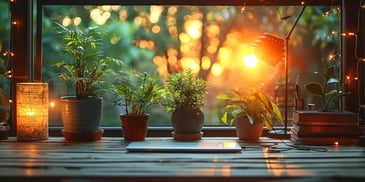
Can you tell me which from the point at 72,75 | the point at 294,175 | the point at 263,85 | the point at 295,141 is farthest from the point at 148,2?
the point at 294,175

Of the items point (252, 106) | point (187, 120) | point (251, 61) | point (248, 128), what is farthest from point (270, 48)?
point (187, 120)

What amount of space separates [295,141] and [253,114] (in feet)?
0.82

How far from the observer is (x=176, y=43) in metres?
3.30

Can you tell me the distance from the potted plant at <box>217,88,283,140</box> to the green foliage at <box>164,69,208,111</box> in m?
0.18

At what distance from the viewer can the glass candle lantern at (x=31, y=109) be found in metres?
2.46

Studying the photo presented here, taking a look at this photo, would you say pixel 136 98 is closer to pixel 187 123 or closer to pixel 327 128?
pixel 187 123

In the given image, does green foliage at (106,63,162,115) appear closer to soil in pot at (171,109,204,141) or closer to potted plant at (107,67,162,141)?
potted plant at (107,67,162,141)

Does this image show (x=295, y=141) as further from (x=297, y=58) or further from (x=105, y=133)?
(x=105, y=133)

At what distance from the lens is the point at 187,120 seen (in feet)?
8.23

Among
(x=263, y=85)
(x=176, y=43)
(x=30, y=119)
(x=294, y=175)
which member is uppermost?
(x=176, y=43)

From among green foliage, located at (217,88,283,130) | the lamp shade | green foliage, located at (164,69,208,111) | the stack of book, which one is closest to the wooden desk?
the stack of book

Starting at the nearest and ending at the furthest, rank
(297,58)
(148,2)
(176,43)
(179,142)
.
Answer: (179,142), (148,2), (297,58), (176,43)

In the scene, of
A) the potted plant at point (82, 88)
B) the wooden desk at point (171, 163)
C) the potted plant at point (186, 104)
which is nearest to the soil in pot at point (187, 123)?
the potted plant at point (186, 104)

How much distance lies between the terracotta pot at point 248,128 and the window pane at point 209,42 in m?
0.20
